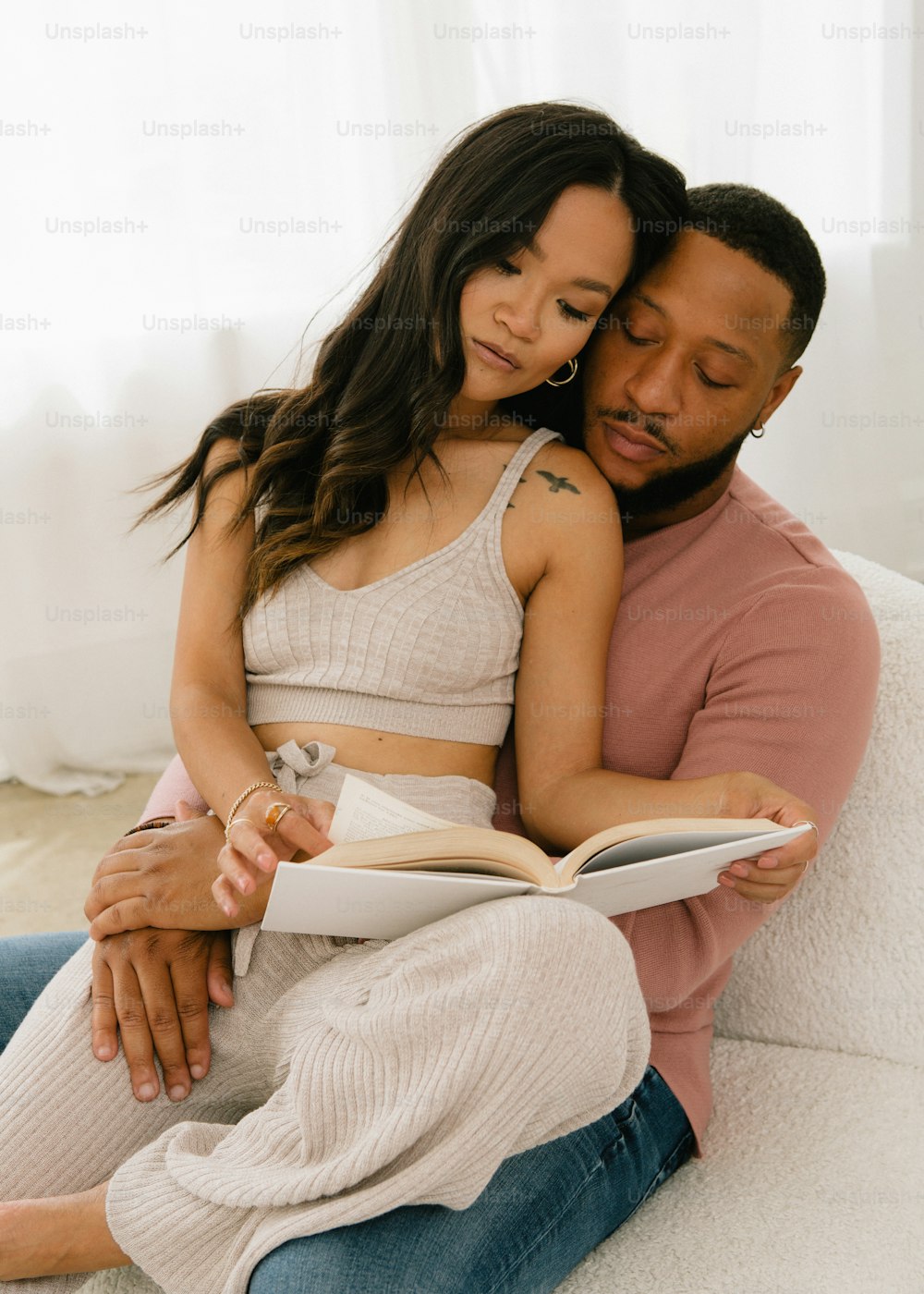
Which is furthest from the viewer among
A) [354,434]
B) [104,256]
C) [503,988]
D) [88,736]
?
[88,736]

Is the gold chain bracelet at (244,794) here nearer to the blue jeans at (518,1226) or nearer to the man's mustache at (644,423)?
the blue jeans at (518,1226)

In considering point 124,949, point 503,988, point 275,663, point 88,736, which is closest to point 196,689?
point 275,663

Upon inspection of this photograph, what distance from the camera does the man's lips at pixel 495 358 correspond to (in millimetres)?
1427

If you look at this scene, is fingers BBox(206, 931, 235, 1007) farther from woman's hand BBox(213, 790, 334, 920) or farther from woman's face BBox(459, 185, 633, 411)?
woman's face BBox(459, 185, 633, 411)

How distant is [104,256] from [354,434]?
153cm

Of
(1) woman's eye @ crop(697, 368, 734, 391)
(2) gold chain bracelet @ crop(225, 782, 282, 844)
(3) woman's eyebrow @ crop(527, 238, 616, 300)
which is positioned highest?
(3) woman's eyebrow @ crop(527, 238, 616, 300)

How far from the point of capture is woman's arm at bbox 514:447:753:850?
1373 mm

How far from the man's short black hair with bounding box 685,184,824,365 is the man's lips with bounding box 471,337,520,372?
27 centimetres

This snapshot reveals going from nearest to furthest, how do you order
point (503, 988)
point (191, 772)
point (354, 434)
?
1. point (503, 988)
2. point (191, 772)
3. point (354, 434)

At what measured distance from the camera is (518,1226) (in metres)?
1.08

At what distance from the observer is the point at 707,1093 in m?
1.33

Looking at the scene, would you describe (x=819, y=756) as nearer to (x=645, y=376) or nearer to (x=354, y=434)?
(x=645, y=376)

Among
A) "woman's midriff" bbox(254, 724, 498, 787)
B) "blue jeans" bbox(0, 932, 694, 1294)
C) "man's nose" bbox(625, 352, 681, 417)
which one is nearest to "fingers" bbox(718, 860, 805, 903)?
"blue jeans" bbox(0, 932, 694, 1294)

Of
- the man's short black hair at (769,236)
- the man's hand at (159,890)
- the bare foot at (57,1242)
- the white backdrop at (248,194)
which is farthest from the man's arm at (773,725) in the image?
the white backdrop at (248,194)
